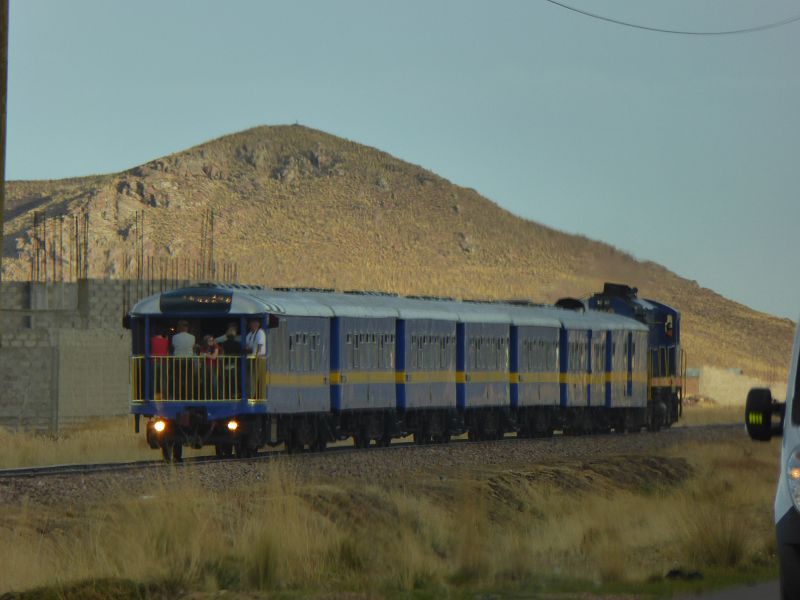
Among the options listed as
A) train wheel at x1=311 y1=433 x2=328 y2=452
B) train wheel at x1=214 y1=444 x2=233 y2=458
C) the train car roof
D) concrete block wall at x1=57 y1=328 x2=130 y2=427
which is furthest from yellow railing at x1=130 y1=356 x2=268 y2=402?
concrete block wall at x1=57 y1=328 x2=130 y2=427

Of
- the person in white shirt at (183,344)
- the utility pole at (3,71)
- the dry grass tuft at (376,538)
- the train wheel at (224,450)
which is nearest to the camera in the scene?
the dry grass tuft at (376,538)

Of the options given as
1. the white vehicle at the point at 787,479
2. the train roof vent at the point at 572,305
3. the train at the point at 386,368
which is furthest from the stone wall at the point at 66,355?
the white vehicle at the point at 787,479

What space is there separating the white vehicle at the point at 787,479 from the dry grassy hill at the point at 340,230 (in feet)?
372

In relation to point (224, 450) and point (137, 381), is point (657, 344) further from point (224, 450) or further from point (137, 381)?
point (137, 381)

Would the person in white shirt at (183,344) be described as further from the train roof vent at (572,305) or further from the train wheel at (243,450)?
the train roof vent at (572,305)

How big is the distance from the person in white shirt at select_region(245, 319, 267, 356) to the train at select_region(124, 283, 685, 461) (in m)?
0.02

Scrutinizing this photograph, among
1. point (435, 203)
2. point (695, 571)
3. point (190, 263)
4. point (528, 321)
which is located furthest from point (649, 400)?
point (435, 203)

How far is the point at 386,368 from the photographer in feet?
117

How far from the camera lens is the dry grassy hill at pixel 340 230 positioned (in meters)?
131

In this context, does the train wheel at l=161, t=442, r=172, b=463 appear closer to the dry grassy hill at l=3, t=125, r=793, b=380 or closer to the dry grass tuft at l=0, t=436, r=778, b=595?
the dry grass tuft at l=0, t=436, r=778, b=595

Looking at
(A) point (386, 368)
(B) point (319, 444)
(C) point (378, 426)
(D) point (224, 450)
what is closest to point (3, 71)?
(D) point (224, 450)

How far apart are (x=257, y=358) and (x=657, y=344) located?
27180 millimetres

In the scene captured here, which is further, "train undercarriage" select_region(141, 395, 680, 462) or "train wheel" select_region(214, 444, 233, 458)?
"train wheel" select_region(214, 444, 233, 458)

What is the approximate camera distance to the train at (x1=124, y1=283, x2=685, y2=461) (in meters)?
29.4
